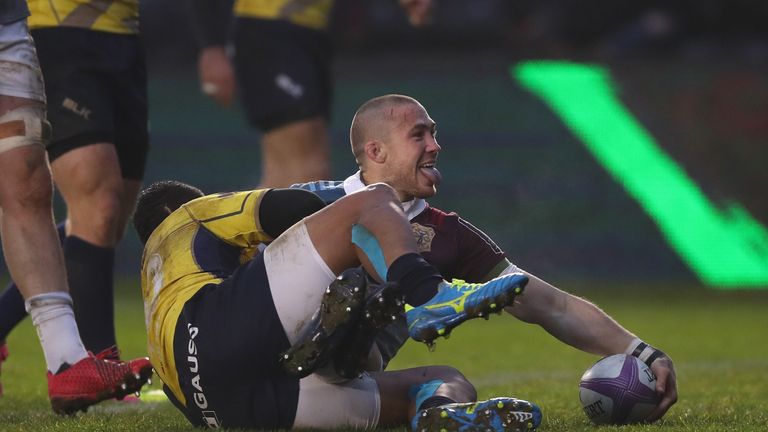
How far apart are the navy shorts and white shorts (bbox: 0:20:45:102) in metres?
1.16

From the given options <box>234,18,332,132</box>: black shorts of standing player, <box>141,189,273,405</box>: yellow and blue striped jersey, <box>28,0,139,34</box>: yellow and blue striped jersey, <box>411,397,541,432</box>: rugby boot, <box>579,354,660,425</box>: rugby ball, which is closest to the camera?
<box>411,397,541,432</box>: rugby boot

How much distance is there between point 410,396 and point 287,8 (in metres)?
4.17

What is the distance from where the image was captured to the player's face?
4.44 m

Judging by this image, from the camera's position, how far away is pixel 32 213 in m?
4.84

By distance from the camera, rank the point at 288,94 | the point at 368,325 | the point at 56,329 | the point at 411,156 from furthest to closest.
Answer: the point at 288,94, the point at 56,329, the point at 411,156, the point at 368,325

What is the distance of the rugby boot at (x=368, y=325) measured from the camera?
371 centimetres

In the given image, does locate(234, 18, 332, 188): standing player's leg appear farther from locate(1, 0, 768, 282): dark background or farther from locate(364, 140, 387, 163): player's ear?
locate(1, 0, 768, 282): dark background

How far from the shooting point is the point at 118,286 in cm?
1213

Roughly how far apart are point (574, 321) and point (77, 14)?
253cm

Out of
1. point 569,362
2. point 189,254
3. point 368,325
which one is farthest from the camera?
point 569,362

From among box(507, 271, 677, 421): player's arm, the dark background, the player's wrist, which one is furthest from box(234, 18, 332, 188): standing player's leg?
the dark background

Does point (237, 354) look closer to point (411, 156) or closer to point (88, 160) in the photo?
point (411, 156)

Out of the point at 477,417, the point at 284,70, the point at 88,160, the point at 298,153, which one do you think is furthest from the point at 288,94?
the point at 477,417

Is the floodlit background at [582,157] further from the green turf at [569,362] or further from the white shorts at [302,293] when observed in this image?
the white shorts at [302,293]
